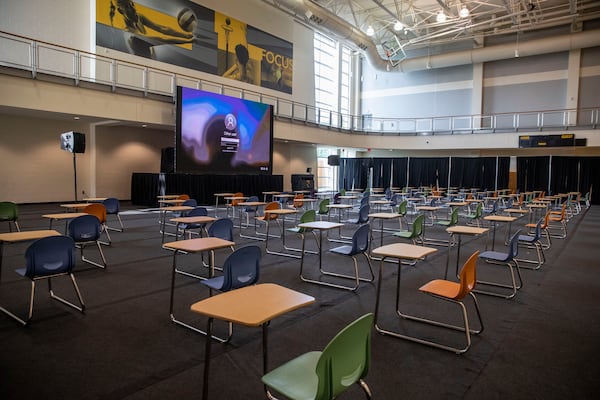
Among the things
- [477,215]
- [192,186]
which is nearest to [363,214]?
[477,215]

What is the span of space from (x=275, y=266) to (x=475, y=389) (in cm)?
373

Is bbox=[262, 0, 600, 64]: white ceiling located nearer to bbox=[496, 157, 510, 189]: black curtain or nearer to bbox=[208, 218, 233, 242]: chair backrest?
bbox=[496, 157, 510, 189]: black curtain

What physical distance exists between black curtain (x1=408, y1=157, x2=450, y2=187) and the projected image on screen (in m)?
10.9

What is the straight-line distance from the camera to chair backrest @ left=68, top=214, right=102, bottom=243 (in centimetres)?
530

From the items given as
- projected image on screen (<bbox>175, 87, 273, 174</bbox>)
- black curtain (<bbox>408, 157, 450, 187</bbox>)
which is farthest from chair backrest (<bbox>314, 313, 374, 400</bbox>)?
black curtain (<bbox>408, 157, 450, 187</bbox>)

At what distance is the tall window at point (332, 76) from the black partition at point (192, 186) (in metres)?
7.11

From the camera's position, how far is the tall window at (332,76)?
74.2 ft

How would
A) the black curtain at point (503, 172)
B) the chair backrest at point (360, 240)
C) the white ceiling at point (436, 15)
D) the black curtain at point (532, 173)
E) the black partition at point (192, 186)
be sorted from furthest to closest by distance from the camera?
the black curtain at point (503, 172)
the black curtain at point (532, 173)
the white ceiling at point (436, 15)
the black partition at point (192, 186)
the chair backrest at point (360, 240)

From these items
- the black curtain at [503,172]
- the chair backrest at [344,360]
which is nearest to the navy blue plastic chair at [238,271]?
the chair backrest at [344,360]

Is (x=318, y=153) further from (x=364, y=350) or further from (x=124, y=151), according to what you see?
(x=364, y=350)

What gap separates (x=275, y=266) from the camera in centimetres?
604

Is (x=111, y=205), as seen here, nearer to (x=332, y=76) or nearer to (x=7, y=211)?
(x=7, y=211)

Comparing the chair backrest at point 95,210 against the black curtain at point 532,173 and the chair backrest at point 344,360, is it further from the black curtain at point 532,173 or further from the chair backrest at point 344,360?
the black curtain at point 532,173

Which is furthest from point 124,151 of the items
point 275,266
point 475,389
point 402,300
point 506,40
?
point 506,40
